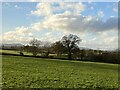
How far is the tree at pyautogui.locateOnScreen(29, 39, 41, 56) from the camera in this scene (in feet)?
209

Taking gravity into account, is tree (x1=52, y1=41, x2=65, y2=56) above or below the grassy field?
above

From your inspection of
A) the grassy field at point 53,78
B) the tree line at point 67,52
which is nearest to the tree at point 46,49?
the tree line at point 67,52

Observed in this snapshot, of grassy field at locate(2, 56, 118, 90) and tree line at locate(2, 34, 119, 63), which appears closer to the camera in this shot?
grassy field at locate(2, 56, 118, 90)

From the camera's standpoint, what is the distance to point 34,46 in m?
67.7

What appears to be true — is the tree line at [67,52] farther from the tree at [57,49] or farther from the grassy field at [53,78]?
the grassy field at [53,78]

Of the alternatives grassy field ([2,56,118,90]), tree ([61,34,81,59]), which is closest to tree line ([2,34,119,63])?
tree ([61,34,81,59])

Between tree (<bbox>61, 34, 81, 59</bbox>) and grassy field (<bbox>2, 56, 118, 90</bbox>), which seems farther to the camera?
tree (<bbox>61, 34, 81, 59</bbox>)

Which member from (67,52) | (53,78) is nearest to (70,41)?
(67,52)

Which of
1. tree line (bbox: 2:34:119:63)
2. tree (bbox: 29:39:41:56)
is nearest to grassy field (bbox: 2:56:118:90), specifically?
tree line (bbox: 2:34:119:63)

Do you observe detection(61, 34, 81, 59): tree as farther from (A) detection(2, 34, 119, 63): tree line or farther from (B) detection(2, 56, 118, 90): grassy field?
(B) detection(2, 56, 118, 90): grassy field

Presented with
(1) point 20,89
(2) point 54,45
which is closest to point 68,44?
(2) point 54,45

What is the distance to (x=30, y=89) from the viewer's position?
38.8 ft

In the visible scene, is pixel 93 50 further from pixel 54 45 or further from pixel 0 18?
pixel 0 18

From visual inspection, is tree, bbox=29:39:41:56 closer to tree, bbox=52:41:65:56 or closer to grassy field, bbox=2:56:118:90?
tree, bbox=52:41:65:56
